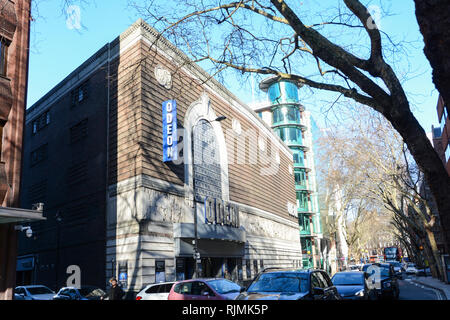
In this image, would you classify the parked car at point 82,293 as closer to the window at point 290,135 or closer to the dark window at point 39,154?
the dark window at point 39,154

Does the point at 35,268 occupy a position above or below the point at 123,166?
below

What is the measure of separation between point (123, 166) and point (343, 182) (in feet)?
78.0

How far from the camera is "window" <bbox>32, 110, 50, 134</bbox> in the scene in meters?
29.8

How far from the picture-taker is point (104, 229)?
2159 centimetres

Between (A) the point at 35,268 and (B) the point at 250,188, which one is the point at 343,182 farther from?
(A) the point at 35,268

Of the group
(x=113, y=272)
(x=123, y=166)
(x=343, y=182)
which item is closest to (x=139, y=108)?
(x=123, y=166)

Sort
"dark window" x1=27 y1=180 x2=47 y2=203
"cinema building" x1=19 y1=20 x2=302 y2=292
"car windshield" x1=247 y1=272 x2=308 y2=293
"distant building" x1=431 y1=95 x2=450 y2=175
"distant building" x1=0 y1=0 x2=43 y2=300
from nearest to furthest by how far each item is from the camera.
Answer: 1. "car windshield" x1=247 y1=272 x2=308 y2=293
2. "distant building" x1=0 y1=0 x2=43 y2=300
3. "cinema building" x1=19 y1=20 x2=302 y2=292
4. "dark window" x1=27 y1=180 x2=47 y2=203
5. "distant building" x1=431 y1=95 x2=450 y2=175

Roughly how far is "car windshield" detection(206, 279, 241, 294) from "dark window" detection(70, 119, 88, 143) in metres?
15.7

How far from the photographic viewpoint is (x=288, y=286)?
29.1 feet

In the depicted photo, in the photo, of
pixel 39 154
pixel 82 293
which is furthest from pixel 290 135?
pixel 82 293

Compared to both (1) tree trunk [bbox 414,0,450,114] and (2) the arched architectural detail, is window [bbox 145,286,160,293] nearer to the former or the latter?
(2) the arched architectural detail

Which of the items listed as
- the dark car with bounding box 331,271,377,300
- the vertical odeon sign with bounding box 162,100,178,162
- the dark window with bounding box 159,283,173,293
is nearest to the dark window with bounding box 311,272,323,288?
the dark car with bounding box 331,271,377,300

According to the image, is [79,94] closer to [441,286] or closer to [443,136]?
[441,286]

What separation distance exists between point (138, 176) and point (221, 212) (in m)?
8.20
